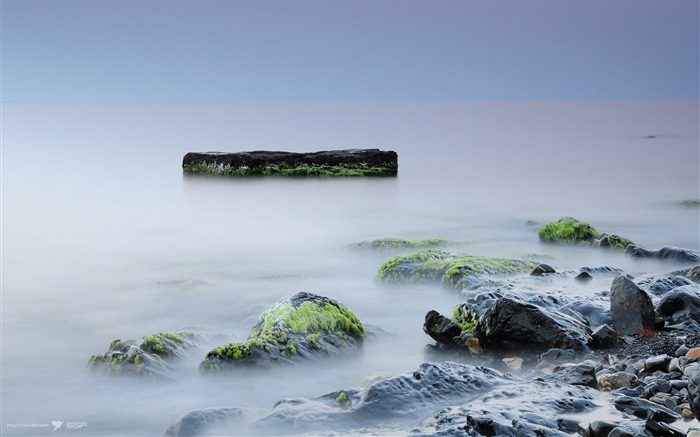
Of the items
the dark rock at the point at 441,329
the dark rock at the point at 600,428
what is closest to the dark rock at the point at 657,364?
the dark rock at the point at 600,428

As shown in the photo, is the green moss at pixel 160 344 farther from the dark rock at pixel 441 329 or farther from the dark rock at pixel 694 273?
the dark rock at pixel 694 273

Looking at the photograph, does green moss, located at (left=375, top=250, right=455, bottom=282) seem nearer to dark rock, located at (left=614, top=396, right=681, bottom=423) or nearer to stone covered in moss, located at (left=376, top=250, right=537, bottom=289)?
stone covered in moss, located at (left=376, top=250, right=537, bottom=289)

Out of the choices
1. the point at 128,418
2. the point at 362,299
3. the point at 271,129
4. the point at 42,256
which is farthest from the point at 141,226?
the point at 271,129

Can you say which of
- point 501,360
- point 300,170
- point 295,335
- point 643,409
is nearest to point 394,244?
point 295,335

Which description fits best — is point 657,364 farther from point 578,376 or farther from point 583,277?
point 583,277

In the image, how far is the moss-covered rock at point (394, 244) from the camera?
10.2m

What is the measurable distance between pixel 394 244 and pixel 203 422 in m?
6.04

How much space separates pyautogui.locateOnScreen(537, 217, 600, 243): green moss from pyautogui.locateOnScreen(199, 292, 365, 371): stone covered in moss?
4.78 metres

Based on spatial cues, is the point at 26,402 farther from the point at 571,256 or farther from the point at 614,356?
the point at 571,256

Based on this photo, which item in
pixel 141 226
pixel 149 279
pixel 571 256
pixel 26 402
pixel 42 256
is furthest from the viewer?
pixel 141 226

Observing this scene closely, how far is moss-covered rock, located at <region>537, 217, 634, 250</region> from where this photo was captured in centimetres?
984

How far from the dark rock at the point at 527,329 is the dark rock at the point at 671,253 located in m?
3.56

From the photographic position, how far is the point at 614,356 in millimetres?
5449

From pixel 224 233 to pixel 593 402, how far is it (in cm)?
856
